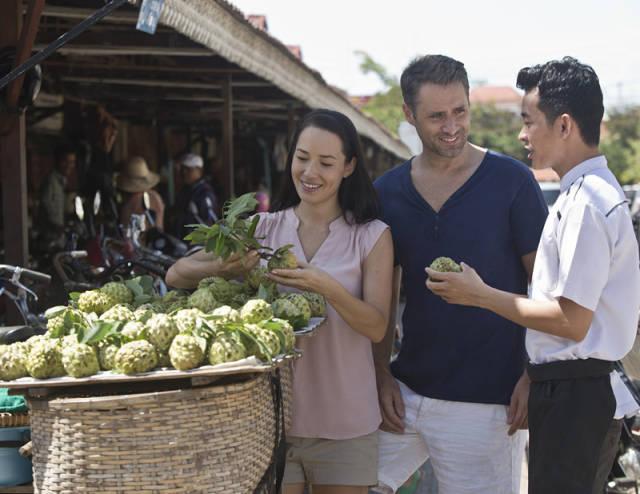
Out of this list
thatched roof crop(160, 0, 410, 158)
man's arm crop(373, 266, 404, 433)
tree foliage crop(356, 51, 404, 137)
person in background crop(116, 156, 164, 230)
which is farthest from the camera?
tree foliage crop(356, 51, 404, 137)

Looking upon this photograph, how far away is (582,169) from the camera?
3.00 meters

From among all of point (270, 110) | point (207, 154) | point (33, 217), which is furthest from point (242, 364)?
point (207, 154)

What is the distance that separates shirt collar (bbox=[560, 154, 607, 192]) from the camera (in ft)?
9.81

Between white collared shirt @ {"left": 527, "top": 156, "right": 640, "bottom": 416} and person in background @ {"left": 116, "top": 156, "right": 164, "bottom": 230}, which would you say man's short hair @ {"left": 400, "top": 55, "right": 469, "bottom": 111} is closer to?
white collared shirt @ {"left": 527, "top": 156, "right": 640, "bottom": 416}

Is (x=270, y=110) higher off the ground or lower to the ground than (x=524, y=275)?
higher

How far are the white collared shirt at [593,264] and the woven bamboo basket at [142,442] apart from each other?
111 centimetres

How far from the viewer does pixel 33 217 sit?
32.6ft

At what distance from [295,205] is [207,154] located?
41.5 ft

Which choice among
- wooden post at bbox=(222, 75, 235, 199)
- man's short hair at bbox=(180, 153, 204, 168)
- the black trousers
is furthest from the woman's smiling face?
man's short hair at bbox=(180, 153, 204, 168)

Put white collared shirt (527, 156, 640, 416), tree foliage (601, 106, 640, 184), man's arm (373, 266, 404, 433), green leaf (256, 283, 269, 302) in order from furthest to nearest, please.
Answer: tree foliage (601, 106, 640, 184) → man's arm (373, 266, 404, 433) → green leaf (256, 283, 269, 302) → white collared shirt (527, 156, 640, 416)

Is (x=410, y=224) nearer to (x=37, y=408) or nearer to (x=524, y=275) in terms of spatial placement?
(x=524, y=275)

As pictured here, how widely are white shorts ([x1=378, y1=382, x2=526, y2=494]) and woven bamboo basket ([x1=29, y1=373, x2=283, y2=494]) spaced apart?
1157mm

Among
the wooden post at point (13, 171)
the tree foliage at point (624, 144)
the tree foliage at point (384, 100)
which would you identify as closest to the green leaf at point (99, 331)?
the wooden post at point (13, 171)

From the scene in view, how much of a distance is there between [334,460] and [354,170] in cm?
117
